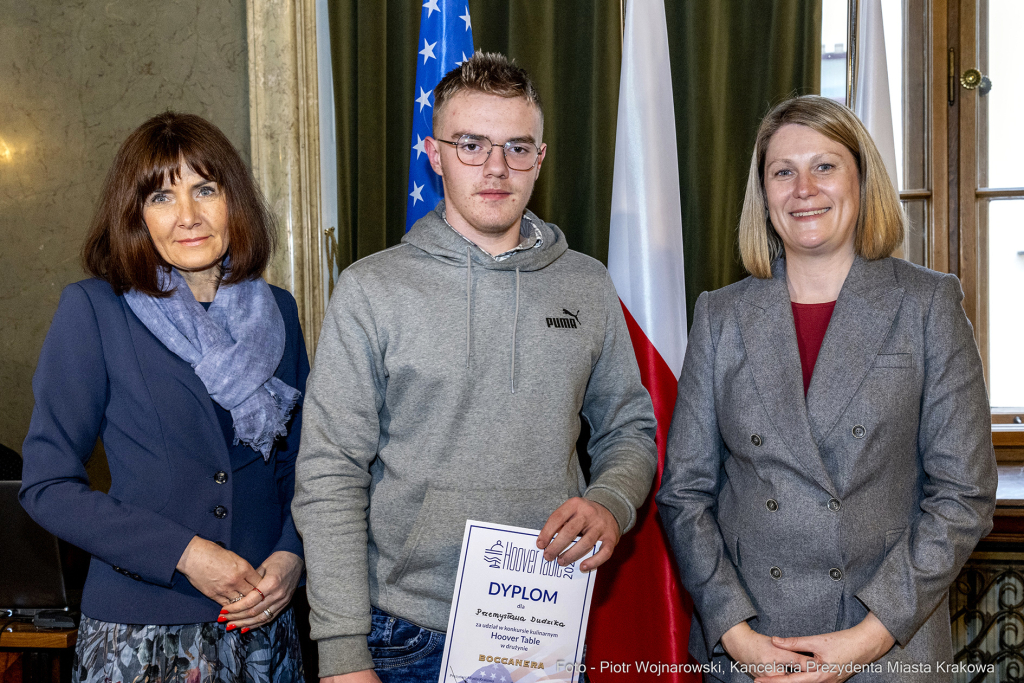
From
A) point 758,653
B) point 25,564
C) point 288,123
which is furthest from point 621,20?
Result: point 25,564

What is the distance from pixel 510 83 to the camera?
5.17 ft

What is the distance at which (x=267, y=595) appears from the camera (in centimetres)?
153

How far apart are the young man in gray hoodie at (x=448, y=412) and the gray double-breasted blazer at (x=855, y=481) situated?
0.20 meters

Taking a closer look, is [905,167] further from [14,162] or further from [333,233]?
[14,162]

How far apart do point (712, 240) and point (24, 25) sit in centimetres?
283

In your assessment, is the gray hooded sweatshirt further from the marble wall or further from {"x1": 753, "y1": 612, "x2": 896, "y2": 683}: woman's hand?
the marble wall

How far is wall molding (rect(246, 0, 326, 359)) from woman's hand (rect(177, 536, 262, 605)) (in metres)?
1.65

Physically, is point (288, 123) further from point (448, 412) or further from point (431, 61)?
point (448, 412)

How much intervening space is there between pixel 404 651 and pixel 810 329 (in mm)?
1040

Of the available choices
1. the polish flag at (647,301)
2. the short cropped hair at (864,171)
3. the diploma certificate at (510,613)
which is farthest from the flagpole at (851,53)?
the diploma certificate at (510,613)

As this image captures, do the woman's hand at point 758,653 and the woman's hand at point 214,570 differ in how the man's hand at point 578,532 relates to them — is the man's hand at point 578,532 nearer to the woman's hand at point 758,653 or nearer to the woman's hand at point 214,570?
the woman's hand at point 758,653

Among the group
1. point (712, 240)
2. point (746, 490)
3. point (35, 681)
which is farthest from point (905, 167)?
point (35, 681)

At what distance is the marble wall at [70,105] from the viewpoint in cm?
308

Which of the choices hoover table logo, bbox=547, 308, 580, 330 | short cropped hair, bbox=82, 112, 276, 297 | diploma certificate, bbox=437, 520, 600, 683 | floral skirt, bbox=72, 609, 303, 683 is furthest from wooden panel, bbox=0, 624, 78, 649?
Result: hoover table logo, bbox=547, 308, 580, 330
